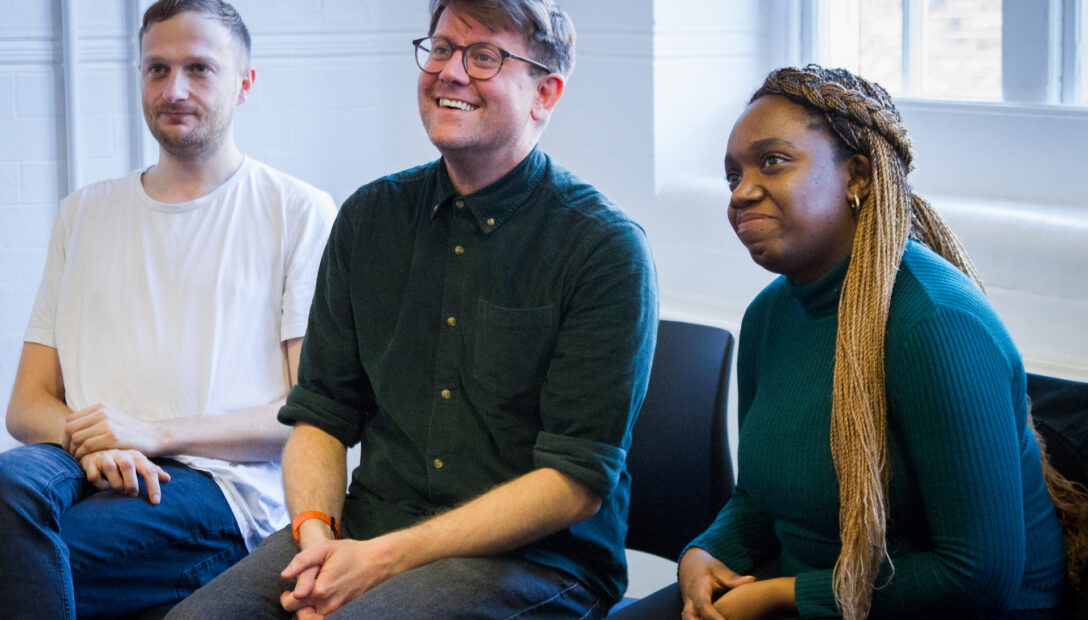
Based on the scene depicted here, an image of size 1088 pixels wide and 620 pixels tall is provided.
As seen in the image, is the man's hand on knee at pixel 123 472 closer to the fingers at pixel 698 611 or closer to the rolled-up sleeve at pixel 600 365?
the rolled-up sleeve at pixel 600 365

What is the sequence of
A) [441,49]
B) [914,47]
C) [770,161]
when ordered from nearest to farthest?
[770,161]
[441,49]
[914,47]

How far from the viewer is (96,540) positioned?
1771 millimetres

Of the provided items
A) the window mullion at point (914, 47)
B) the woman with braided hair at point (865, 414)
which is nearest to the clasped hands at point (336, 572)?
the woman with braided hair at point (865, 414)

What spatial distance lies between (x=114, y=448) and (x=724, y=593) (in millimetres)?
1062

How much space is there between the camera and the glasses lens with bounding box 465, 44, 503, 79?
1662 millimetres

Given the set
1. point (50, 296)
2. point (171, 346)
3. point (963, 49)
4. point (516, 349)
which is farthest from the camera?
point (963, 49)

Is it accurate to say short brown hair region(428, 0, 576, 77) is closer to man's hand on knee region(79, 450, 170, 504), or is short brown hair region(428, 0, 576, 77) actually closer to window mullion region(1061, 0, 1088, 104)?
man's hand on knee region(79, 450, 170, 504)

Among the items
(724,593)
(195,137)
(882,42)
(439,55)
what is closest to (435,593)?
(724,593)

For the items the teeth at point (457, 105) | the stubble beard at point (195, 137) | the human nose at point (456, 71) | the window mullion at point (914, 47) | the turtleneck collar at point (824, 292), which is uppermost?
the window mullion at point (914, 47)

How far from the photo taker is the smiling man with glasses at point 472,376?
1503 mm

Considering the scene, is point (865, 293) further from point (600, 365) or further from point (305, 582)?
point (305, 582)

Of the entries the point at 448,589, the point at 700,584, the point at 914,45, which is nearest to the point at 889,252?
the point at 700,584

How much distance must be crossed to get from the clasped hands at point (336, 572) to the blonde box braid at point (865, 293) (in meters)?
0.58

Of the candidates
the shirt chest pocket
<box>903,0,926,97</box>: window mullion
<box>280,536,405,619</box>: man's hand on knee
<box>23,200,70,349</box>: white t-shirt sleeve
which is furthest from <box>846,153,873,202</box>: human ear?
<box>23,200,70,349</box>: white t-shirt sleeve
